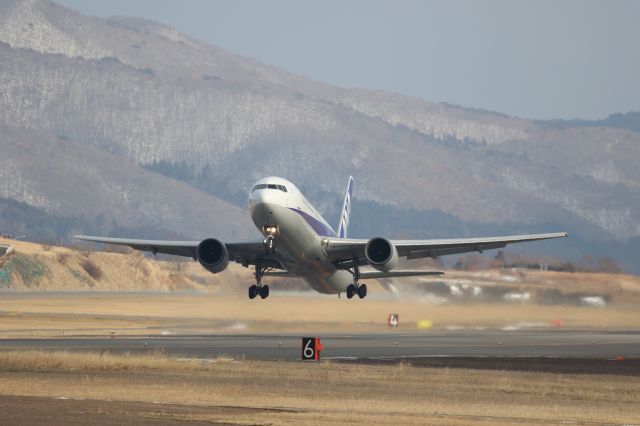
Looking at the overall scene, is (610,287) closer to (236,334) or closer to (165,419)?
(236,334)

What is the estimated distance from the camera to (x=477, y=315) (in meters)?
84.1

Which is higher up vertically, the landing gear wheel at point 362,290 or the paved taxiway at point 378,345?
the landing gear wheel at point 362,290

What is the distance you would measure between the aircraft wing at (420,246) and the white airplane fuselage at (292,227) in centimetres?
59

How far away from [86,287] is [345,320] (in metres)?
89.2

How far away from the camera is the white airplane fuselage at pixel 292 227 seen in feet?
176

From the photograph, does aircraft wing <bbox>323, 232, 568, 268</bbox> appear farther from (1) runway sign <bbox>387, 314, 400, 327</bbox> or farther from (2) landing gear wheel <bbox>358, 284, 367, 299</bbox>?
(1) runway sign <bbox>387, 314, 400, 327</bbox>

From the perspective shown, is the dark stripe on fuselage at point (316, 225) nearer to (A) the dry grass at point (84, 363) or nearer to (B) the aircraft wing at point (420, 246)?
(B) the aircraft wing at point (420, 246)

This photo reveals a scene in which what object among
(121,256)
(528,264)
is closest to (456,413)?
(528,264)

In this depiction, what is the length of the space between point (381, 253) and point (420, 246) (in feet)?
16.4

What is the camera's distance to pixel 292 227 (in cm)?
5472

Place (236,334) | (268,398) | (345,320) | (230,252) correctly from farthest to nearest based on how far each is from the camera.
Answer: (345,320) < (236,334) < (230,252) < (268,398)

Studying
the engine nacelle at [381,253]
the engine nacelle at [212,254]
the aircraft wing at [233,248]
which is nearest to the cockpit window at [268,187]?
the aircraft wing at [233,248]

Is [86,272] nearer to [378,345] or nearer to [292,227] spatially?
[378,345]

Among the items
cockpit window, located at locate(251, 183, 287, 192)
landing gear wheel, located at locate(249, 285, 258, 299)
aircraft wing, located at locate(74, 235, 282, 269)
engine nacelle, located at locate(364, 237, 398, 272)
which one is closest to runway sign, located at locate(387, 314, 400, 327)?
landing gear wheel, located at locate(249, 285, 258, 299)
